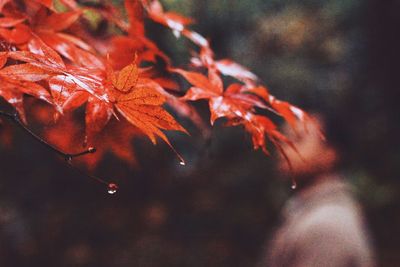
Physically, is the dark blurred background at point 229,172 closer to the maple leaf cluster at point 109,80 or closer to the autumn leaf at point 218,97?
the maple leaf cluster at point 109,80

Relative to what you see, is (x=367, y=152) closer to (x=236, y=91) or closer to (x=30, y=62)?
(x=236, y=91)

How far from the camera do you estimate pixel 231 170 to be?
4.36m

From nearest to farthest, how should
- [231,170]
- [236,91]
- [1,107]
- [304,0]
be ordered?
[236,91], [1,107], [231,170], [304,0]

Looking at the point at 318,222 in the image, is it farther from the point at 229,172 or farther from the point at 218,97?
the point at 229,172

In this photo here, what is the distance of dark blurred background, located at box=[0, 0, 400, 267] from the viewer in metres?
3.96

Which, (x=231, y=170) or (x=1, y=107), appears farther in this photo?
(x=231, y=170)

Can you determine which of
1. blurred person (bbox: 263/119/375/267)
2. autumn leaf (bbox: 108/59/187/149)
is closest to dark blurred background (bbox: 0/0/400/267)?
blurred person (bbox: 263/119/375/267)

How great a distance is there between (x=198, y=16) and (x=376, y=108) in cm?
208

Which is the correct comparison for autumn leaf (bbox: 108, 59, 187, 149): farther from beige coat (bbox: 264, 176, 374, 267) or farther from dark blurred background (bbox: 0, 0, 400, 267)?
dark blurred background (bbox: 0, 0, 400, 267)

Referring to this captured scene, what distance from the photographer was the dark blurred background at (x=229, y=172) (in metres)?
3.96

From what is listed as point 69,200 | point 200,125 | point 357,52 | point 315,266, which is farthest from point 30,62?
point 357,52

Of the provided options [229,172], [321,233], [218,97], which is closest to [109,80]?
[218,97]

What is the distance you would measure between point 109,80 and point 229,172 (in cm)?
368

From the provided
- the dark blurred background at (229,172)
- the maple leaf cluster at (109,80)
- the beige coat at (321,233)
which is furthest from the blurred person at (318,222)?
the dark blurred background at (229,172)
